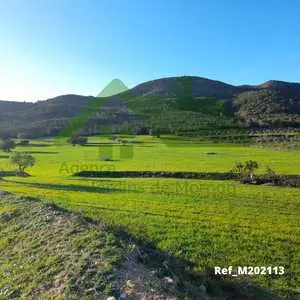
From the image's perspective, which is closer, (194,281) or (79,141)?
(194,281)

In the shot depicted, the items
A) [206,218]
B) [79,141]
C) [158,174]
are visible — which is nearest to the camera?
[206,218]

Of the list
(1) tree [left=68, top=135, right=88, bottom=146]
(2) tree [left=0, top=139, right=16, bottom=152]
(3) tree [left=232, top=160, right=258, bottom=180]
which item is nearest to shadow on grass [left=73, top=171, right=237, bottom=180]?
(3) tree [left=232, top=160, right=258, bottom=180]

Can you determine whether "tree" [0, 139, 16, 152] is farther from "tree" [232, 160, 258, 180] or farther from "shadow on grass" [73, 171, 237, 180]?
"tree" [232, 160, 258, 180]

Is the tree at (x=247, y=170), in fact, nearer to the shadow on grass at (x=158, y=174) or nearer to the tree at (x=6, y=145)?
the shadow on grass at (x=158, y=174)

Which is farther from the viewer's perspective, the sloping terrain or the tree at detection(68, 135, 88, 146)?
the tree at detection(68, 135, 88, 146)

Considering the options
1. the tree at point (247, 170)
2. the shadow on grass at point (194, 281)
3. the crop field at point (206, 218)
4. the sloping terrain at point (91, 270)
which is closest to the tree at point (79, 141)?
the tree at point (247, 170)

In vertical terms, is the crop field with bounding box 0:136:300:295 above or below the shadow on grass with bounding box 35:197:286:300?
below

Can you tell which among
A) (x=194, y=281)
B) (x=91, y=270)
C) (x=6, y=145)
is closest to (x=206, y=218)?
(x=194, y=281)

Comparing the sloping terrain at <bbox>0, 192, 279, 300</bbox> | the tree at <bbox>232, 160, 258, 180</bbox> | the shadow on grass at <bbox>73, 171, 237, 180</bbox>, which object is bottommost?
the shadow on grass at <bbox>73, 171, 237, 180</bbox>

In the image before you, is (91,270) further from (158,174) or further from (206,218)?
(158,174)

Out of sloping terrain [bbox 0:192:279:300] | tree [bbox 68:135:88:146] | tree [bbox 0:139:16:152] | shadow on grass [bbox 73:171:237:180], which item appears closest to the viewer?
sloping terrain [bbox 0:192:279:300]

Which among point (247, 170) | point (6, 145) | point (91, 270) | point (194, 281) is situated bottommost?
point (247, 170)

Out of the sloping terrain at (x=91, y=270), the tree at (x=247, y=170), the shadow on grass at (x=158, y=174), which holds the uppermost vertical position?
the sloping terrain at (x=91, y=270)

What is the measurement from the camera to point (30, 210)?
23.5m
